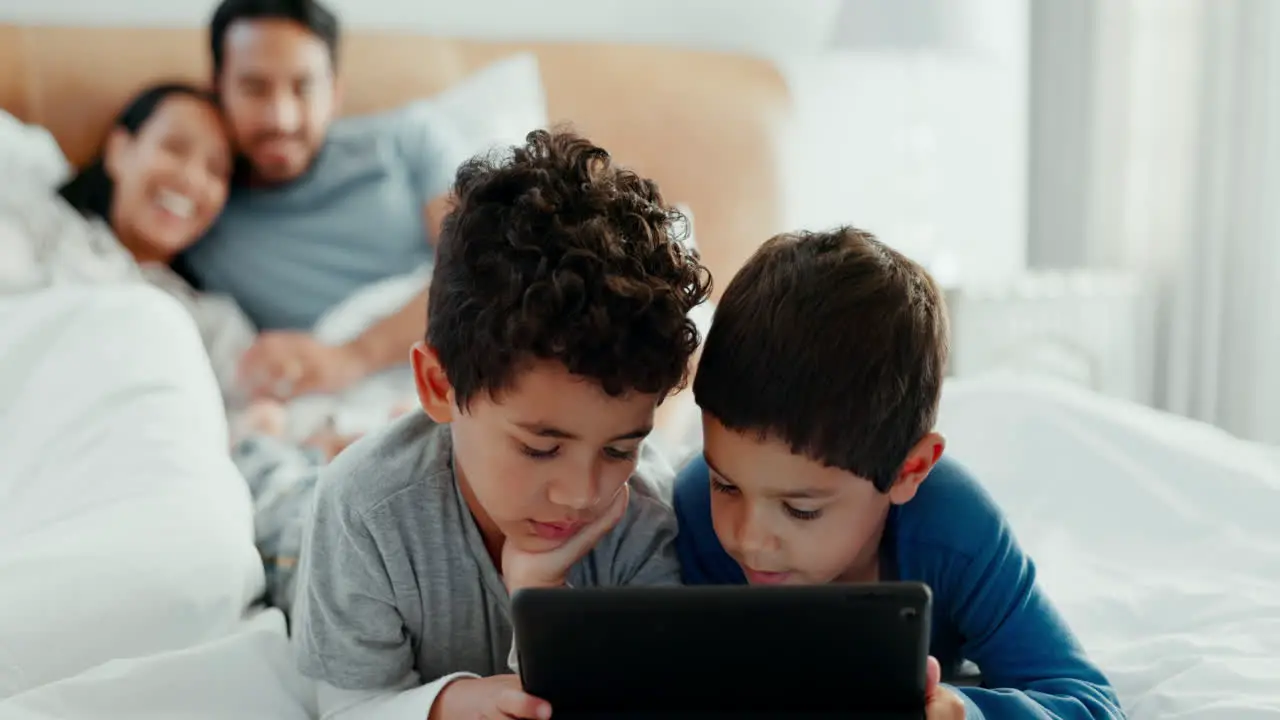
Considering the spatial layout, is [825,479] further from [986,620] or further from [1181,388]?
[1181,388]

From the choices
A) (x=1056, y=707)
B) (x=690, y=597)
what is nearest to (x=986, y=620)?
(x=1056, y=707)

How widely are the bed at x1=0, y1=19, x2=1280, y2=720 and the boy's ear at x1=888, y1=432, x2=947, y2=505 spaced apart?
247mm

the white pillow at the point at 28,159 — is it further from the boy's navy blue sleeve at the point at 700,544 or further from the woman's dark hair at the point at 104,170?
the boy's navy blue sleeve at the point at 700,544

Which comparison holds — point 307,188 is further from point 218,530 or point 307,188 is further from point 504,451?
point 504,451

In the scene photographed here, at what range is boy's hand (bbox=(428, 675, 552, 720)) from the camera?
880 millimetres

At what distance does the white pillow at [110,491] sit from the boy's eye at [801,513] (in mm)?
526

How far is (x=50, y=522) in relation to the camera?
121cm

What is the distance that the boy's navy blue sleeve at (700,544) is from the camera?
1.15 m

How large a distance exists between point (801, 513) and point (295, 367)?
1.21 metres

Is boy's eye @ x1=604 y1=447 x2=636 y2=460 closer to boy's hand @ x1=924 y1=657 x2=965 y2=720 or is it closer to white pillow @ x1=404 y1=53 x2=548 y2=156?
boy's hand @ x1=924 y1=657 x2=965 y2=720

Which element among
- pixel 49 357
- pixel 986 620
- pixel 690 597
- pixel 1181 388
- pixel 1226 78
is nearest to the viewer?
pixel 690 597

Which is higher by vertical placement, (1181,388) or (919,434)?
(919,434)

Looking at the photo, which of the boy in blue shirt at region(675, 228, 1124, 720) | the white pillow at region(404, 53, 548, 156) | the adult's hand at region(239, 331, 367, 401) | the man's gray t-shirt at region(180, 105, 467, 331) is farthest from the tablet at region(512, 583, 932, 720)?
the white pillow at region(404, 53, 548, 156)

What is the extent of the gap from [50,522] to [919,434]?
32.5 inches
